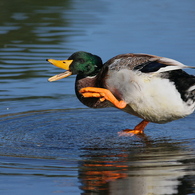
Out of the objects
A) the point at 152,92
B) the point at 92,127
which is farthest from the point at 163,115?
the point at 92,127

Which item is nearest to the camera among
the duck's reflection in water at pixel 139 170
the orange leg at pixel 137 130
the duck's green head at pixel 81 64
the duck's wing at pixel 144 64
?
the duck's reflection in water at pixel 139 170

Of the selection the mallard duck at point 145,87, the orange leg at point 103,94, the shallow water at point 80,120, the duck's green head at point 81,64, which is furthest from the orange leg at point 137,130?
the duck's green head at point 81,64

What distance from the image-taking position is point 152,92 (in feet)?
21.6

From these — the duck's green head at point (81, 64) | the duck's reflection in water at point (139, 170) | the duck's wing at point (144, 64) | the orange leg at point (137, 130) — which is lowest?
the orange leg at point (137, 130)

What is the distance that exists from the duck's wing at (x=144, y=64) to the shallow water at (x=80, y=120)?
31.4 inches

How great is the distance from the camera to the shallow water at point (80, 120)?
542cm

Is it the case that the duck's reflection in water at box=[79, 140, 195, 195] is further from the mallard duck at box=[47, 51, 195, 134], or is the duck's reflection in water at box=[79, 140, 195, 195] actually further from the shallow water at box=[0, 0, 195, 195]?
the mallard duck at box=[47, 51, 195, 134]

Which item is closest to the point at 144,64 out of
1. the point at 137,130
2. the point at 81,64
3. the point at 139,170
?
the point at 81,64

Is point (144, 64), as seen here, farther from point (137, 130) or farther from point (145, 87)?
point (137, 130)

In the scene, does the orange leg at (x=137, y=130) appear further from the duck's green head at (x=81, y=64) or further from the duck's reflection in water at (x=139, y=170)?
the duck's green head at (x=81, y=64)

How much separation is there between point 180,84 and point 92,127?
4.30 feet

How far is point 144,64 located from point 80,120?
56.2 inches

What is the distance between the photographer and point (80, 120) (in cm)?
774

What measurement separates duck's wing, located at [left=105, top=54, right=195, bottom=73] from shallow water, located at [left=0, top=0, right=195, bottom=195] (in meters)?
0.80
